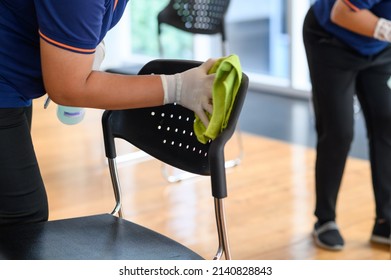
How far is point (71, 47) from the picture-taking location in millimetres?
1331

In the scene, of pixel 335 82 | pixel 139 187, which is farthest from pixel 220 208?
pixel 139 187

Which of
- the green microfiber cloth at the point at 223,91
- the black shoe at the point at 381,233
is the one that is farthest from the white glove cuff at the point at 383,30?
the green microfiber cloth at the point at 223,91

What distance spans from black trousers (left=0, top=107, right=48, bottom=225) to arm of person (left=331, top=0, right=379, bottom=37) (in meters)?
1.20

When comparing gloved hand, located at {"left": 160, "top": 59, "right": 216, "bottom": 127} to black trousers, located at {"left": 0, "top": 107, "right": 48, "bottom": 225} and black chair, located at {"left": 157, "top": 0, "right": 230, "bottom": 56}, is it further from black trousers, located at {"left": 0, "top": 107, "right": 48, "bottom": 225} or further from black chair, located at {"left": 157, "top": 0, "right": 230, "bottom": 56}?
black chair, located at {"left": 157, "top": 0, "right": 230, "bottom": 56}

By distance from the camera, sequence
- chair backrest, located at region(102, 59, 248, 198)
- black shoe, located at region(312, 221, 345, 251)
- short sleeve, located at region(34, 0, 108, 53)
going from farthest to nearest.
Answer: black shoe, located at region(312, 221, 345, 251) → chair backrest, located at region(102, 59, 248, 198) → short sleeve, located at region(34, 0, 108, 53)

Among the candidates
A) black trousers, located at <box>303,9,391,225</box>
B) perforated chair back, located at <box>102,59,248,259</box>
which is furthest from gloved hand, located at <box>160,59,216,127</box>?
black trousers, located at <box>303,9,391,225</box>

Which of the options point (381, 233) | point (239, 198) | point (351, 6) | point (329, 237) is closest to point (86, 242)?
point (351, 6)

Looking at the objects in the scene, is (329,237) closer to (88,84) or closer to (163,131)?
(163,131)

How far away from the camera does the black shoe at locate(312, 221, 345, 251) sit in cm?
267

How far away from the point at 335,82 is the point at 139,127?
1.05m

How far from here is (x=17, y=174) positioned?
150cm

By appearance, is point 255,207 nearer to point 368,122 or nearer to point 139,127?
point 368,122

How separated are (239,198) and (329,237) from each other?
0.57 meters

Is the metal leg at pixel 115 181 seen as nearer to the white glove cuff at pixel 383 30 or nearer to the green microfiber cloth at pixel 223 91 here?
the green microfiber cloth at pixel 223 91
